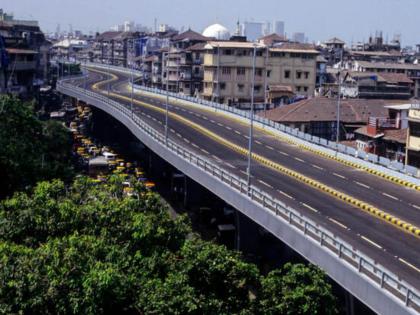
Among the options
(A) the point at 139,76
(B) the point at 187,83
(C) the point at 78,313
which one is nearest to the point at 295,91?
(B) the point at 187,83

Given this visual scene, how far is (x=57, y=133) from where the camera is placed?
62188mm

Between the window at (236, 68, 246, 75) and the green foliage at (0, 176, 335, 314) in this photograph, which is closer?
the green foliage at (0, 176, 335, 314)

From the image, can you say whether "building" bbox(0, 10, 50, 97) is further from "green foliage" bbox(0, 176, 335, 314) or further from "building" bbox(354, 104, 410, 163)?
"green foliage" bbox(0, 176, 335, 314)

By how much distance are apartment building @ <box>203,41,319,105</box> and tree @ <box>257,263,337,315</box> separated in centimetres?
8218

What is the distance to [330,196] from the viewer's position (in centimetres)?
3856

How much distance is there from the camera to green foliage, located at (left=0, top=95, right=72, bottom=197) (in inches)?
1563

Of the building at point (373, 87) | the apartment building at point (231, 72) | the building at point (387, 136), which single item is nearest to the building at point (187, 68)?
the apartment building at point (231, 72)

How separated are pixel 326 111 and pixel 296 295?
196 ft

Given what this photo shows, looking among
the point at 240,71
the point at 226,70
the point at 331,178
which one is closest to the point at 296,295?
the point at 331,178

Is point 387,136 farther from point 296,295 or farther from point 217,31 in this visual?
point 217,31

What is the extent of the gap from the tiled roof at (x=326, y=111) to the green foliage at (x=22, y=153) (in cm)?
3199

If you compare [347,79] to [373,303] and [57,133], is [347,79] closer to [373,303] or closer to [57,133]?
[57,133]

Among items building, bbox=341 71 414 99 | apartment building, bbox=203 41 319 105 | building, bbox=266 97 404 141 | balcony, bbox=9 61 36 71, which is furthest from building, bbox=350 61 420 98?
balcony, bbox=9 61 36 71

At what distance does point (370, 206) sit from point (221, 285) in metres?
16.7
